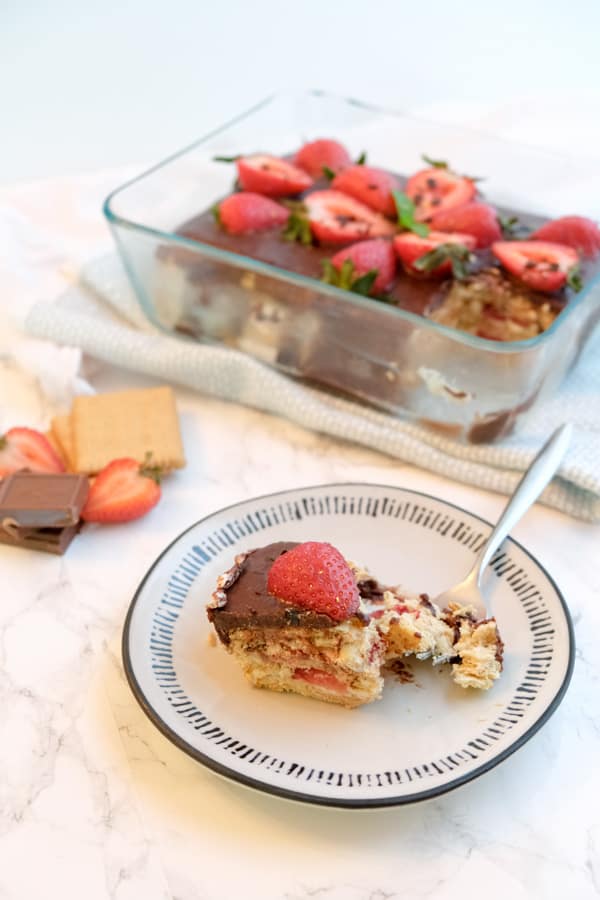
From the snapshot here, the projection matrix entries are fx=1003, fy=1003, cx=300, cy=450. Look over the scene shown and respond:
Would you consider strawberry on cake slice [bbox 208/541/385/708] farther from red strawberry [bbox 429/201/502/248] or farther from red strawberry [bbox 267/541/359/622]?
red strawberry [bbox 429/201/502/248]

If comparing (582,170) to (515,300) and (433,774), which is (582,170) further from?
(433,774)

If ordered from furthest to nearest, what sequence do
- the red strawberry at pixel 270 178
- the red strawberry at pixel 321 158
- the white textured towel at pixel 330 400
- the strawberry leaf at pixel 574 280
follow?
the red strawberry at pixel 321 158 < the red strawberry at pixel 270 178 < the strawberry leaf at pixel 574 280 < the white textured towel at pixel 330 400

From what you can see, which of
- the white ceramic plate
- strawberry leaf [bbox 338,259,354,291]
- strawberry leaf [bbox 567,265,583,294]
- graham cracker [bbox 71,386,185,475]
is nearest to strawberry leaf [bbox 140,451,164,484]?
graham cracker [bbox 71,386,185,475]

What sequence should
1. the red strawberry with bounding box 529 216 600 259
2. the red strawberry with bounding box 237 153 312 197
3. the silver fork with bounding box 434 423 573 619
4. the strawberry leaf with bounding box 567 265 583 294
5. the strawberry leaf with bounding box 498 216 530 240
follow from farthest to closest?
1. the red strawberry with bounding box 237 153 312 197
2. the strawberry leaf with bounding box 498 216 530 240
3. the red strawberry with bounding box 529 216 600 259
4. the strawberry leaf with bounding box 567 265 583 294
5. the silver fork with bounding box 434 423 573 619

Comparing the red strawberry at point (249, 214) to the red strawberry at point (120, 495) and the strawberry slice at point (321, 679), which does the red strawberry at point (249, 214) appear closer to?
the red strawberry at point (120, 495)

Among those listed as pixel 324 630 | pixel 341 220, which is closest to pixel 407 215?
pixel 341 220

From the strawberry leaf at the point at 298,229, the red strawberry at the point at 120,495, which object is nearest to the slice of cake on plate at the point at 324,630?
the red strawberry at the point at 120,495

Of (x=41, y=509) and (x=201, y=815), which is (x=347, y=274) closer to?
(x=41, y=509)
